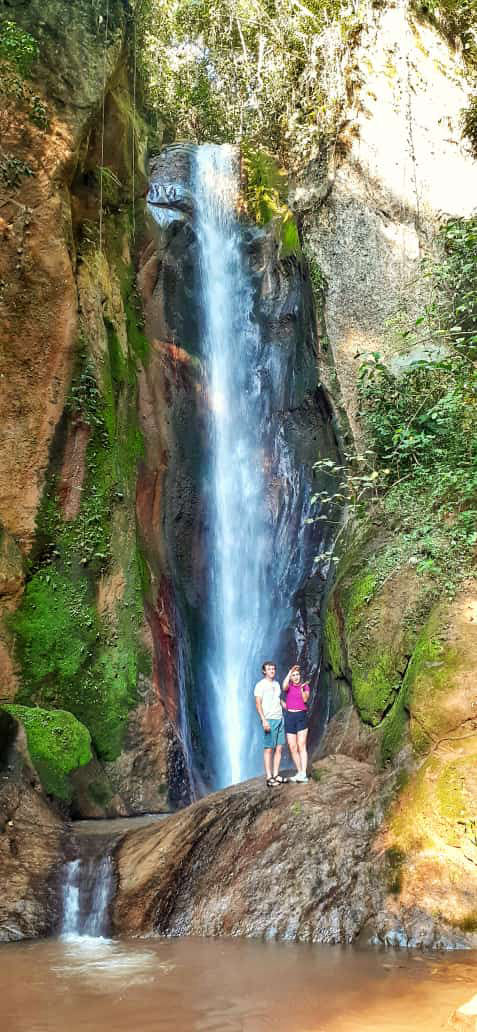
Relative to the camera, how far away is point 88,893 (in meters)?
7.54

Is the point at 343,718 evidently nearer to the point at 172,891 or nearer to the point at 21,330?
the point at 172,891

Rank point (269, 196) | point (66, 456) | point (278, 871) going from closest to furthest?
point (278, 871)
point (66, 456)
point (269, 196)

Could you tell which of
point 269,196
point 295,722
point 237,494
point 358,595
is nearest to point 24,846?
point 295,722

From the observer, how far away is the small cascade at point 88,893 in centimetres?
716

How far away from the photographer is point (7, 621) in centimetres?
1053

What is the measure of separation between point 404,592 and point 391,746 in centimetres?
210

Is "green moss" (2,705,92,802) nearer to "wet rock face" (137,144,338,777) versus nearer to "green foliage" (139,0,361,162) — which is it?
"wet rock face" (137,144,338,777)

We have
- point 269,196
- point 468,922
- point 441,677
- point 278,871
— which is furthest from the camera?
point 269,196

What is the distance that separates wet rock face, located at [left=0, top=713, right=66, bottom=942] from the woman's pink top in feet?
9.30

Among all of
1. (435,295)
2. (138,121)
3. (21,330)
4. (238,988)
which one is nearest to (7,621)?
(21,330)

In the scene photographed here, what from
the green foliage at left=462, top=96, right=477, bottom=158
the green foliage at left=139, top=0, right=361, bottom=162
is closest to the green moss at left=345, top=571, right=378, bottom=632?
the green foliage at left=139, top=0, right=361, bottom=162

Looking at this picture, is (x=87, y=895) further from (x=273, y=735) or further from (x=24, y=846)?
(x=273, y=735)

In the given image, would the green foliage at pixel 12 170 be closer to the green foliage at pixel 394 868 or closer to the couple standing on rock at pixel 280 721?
the couple standing on rock at pixel 280 721

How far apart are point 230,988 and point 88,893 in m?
3.26
